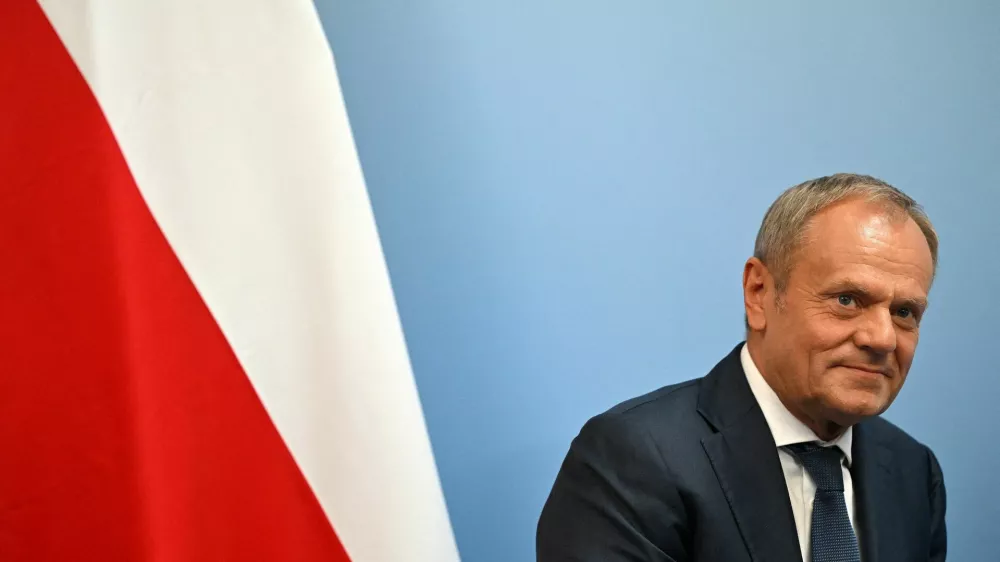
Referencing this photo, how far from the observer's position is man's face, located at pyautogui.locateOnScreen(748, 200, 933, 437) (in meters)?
1.28

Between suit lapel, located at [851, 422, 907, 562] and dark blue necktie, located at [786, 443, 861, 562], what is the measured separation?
0.07 m

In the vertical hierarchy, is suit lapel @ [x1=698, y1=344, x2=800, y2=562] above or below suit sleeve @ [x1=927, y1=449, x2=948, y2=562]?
above

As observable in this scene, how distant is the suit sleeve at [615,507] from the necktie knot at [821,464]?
0.23 m

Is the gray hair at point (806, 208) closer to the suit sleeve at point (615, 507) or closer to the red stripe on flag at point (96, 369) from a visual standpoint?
the suit sleeve at point (615, 507)

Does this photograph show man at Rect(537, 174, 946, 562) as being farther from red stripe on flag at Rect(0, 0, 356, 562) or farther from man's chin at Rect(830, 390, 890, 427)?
red stripe on flag at Rect(0, 0, 356, 562)

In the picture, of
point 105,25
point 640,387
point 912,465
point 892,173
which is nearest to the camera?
point 105,25

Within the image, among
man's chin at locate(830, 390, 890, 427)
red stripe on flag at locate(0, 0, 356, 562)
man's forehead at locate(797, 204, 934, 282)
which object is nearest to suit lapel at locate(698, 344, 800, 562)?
man's chin at locate(830, 390, 890, 427)

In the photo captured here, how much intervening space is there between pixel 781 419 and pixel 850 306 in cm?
20

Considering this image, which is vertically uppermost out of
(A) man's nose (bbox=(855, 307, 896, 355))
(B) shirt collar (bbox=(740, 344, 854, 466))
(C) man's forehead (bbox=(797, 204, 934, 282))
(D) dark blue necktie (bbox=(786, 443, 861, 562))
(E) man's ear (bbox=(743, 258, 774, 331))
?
(C) man's forehead (bbox=(797, 204, 934, 282))

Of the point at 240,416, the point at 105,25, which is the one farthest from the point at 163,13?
the point at 240,416

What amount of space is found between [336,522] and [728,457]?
0.56 metres

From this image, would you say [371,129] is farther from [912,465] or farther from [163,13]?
[912,465]

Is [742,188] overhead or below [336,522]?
overhead

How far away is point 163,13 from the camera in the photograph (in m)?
1.19
